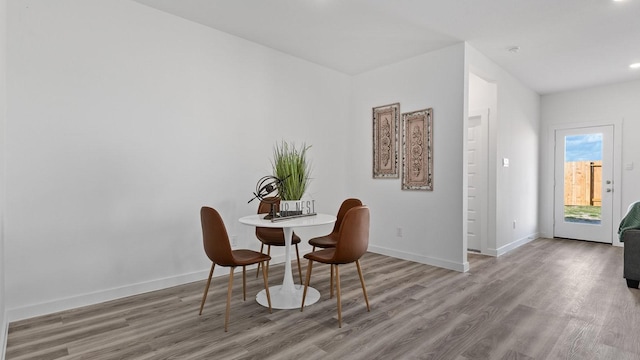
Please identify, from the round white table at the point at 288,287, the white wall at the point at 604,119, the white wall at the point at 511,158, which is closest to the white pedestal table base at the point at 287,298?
the round white table at the point at 288,287

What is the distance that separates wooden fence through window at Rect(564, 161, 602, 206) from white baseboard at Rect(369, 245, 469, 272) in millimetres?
3421

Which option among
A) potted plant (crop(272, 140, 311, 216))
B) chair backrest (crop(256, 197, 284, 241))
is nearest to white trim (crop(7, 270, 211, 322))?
chair backrest (crop(256, 197, 284, 241))

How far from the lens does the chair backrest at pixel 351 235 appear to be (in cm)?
240

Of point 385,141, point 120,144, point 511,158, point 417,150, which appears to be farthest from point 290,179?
point 511,158

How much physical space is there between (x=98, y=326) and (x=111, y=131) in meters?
1.59

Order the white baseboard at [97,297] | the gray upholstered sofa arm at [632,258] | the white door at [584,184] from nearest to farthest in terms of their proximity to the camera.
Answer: the white baseboard at [97,297], the gray upholstered sofa arm at [632,258], the white door at [584,184]

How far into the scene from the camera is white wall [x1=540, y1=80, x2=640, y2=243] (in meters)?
5.25

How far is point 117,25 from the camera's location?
116 inches

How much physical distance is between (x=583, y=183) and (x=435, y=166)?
11.6 feet

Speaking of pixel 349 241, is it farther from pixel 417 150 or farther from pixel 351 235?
pixel 417 150

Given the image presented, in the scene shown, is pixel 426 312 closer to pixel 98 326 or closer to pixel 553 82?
pixel 98 326

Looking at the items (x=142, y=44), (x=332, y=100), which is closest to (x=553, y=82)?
(x=332, y=100)

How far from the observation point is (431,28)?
3.50 m

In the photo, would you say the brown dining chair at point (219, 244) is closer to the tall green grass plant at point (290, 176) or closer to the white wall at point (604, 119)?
the tall green grass plant at point (290, 176)
